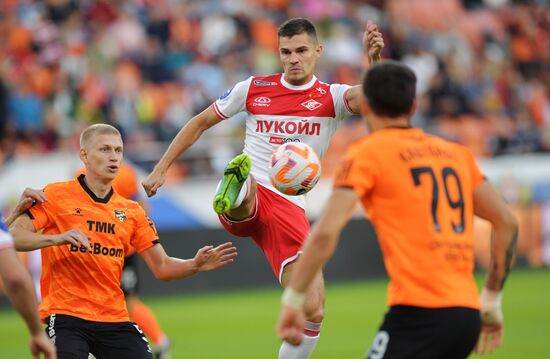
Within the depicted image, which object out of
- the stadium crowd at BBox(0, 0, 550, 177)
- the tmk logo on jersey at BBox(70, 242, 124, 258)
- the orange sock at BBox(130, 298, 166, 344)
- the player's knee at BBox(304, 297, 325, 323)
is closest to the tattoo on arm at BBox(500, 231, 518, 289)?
the player's knee at BBox(304, 297, 325, 323)

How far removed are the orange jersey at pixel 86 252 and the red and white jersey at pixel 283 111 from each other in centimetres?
161

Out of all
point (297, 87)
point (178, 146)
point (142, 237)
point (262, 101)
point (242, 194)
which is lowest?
point (142, 237)

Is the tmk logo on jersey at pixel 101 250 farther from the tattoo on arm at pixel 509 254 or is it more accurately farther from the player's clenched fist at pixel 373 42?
the tattoo on arm at pixel 509 254

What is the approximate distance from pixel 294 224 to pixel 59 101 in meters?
11.7

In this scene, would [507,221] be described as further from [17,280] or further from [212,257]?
[17,280]

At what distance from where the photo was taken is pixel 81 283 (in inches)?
288

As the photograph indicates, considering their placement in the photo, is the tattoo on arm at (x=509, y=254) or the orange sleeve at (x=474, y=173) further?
the tattoo on arm at (x=509, y=254)

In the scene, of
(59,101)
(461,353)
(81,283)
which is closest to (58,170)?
(59,101)

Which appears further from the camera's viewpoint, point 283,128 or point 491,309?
point 283,128

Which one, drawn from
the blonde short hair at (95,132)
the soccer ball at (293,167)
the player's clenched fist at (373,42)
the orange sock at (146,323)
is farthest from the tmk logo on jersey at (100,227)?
the orange sock at (146,323)

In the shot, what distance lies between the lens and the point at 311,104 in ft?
28.8

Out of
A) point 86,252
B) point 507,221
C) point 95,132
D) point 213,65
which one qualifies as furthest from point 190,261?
point 213,65

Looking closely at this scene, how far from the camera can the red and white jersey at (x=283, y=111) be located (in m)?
8.75

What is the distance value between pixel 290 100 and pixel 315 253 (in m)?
3.62
